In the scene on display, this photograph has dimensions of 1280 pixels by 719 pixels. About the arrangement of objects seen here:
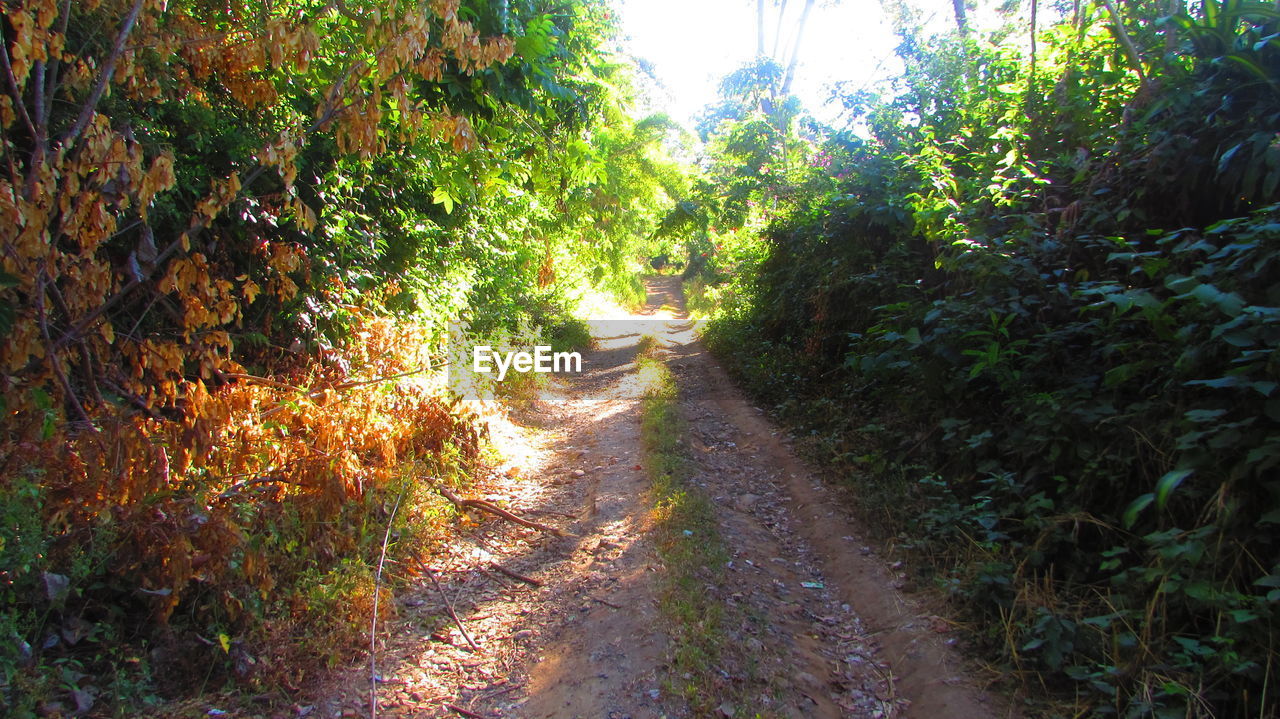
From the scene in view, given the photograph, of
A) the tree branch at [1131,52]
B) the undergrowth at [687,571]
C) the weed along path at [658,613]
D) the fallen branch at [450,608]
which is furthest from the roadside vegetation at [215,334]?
the tree branch at [1131,52]

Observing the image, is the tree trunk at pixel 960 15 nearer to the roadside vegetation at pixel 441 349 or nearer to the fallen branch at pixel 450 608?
the roadside vegetation at pixel 441 349

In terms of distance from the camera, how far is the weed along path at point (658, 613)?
3496 millimetres

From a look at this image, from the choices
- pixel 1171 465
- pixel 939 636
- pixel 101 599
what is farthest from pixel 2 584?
pixel 1171 465

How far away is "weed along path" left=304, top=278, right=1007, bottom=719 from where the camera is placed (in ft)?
11.5

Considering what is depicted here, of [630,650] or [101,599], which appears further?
[630,650]

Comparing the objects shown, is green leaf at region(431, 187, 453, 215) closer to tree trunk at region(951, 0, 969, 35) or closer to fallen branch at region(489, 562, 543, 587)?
fallen branch at region(489, 562, 543, 587)

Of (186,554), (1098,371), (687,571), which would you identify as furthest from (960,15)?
(186,554)

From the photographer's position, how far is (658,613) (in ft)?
13.6

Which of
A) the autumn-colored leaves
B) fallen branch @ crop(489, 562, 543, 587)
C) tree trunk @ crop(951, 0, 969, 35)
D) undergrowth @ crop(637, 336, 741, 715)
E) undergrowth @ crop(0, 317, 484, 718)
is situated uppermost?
tree trunk @ crop(951, 0, 969, 35)

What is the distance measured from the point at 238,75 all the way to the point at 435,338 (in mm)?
4008

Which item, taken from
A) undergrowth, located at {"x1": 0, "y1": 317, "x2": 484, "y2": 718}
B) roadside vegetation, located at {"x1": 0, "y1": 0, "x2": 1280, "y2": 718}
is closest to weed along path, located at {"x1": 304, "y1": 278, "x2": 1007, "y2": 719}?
roadside vegetation, located at {"x1": 0, "y1": 0, "x2": 1280, "y2": 718}

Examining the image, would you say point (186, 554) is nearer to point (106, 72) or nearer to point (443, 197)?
point (106, 72)

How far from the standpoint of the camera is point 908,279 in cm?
776

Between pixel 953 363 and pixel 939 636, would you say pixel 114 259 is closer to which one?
pixel 939 636
